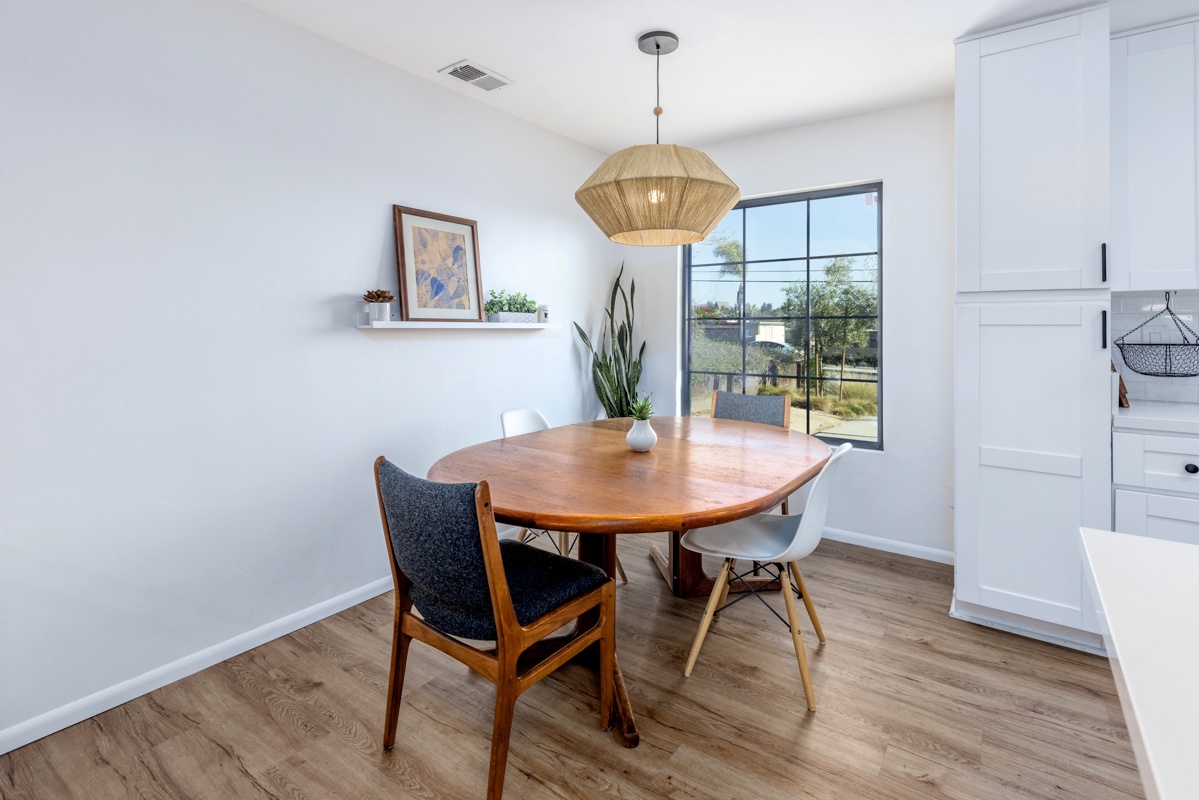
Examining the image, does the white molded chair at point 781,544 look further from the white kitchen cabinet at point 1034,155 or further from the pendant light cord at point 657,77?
the pendant light cord at point 657,77

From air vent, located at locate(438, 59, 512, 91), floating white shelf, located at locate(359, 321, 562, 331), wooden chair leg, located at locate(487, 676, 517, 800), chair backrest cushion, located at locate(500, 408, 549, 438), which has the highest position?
air vent, located at locate(438, 59, 512, 91)

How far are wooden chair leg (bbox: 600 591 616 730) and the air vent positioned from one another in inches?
98.2

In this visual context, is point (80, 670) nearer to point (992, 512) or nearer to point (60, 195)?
point (60, 195)

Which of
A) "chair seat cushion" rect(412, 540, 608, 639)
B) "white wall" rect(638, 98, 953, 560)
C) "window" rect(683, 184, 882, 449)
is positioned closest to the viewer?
"chair seat cushion" rect(412, 540, 608, 639)

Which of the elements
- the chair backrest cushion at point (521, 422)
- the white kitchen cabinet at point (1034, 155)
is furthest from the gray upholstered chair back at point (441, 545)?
the white kitchen cabinet at point (1034, 155)

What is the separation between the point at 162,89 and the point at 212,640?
79.9 inches

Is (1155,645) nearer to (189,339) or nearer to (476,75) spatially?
(189,339)

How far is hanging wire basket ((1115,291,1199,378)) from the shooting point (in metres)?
2.46

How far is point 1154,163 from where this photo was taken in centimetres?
237

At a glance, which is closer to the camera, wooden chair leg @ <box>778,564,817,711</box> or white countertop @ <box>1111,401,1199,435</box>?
wooden chair leg @ <box>778,564,817,711</box>

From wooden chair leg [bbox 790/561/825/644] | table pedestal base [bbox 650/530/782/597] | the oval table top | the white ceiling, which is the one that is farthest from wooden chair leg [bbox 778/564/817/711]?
the white ceiling

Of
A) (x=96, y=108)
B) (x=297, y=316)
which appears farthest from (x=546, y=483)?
(x=96, y=108)

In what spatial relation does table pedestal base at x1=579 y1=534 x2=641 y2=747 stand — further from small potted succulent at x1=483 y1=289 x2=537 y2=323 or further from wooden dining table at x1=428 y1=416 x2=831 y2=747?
small potted succulent at x1=483 y1=289 x2=537 y2=323

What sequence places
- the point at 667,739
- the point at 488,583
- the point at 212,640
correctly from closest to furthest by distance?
the point at 488,583 → the point at 667,739 → the point at 212,640
